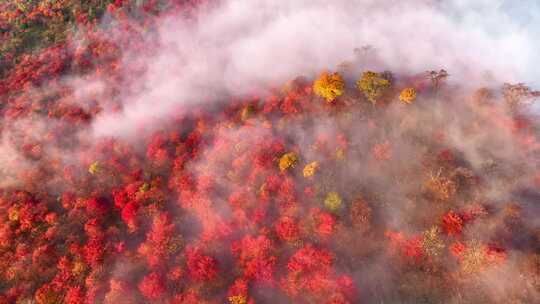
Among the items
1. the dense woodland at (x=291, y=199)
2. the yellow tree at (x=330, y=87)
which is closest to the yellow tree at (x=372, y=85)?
the dense woodland at (x=291, y=199)

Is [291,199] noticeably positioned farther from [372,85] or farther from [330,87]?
[372,85]

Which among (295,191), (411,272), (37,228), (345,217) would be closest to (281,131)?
(295,191)

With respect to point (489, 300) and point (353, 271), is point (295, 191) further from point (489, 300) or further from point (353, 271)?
point (489, 300)

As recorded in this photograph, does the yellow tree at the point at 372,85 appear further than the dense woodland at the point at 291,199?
Yes

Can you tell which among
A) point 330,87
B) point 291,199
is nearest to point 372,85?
point 330,87

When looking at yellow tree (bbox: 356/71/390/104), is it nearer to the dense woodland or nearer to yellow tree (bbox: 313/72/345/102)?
the dense woodland

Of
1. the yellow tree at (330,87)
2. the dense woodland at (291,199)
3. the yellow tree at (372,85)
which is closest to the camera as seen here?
the dense woodland at (291,199)

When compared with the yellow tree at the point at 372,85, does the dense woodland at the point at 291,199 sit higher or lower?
lower

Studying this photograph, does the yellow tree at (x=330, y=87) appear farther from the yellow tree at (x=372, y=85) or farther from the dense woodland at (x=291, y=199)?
the yellow tree at (x=372, y=85)
